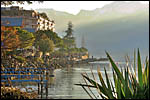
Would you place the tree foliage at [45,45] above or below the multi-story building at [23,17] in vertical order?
below

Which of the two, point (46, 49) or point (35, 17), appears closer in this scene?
point (46, 49)

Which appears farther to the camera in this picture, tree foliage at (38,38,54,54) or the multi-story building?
the multi-story building

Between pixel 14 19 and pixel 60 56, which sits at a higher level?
pixel 14 19

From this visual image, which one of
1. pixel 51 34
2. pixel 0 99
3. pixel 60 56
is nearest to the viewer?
pixel 0 99

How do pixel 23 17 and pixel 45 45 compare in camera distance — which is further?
pixel 23 17

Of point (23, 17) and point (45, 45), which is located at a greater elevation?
point (23, 17)

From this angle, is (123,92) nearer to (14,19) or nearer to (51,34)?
(51,34)

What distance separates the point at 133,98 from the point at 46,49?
316ft

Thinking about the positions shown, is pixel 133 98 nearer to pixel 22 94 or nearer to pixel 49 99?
→ pixel 22 94

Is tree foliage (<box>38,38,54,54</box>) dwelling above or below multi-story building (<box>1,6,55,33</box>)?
below

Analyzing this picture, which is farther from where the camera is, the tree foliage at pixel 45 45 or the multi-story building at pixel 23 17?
the multi-story building at pixel 23 17

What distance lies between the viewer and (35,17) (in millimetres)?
119062

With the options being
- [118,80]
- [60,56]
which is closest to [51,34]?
[60,56]

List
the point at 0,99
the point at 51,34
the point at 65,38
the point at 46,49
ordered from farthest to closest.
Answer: the point at 65,38, the point at 51,34, the point at 46,49, the point at 0,99
